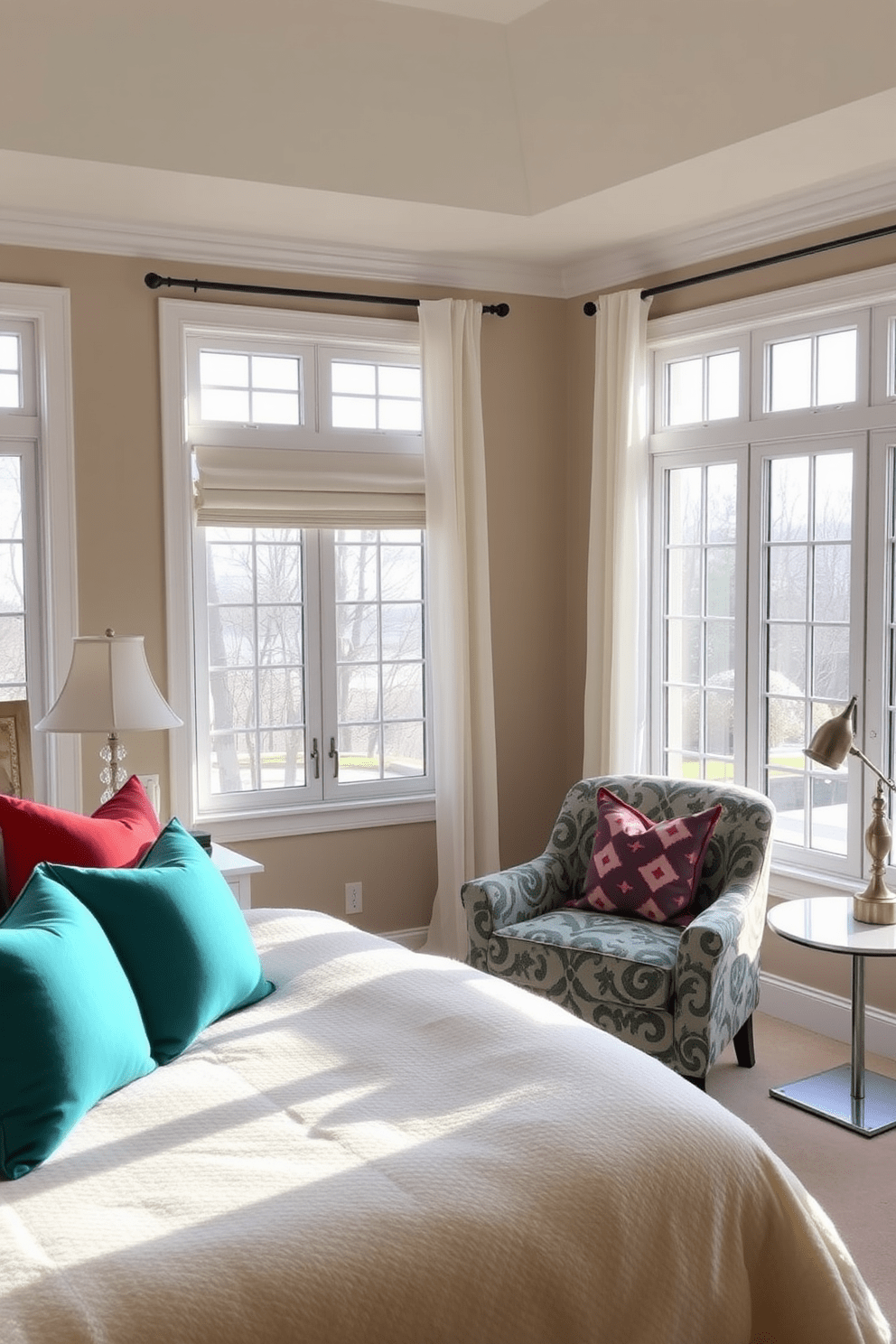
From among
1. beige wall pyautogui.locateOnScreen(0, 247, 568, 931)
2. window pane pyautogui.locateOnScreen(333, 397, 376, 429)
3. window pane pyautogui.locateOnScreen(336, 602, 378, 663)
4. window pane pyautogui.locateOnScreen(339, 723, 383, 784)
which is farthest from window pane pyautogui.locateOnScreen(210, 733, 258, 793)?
window pane pyautogui.locateOnScreen(333, 397, 376, 429)

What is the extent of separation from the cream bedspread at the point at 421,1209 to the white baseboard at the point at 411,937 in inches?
107

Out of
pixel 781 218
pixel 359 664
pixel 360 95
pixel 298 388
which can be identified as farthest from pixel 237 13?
pixel 359 664

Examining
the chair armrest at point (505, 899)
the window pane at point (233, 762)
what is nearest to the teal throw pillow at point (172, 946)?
the chair armrest at point (505, 899)

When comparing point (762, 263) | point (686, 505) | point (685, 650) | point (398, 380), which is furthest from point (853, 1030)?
point (398, 380)

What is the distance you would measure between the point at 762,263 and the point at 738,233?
0.57 ft

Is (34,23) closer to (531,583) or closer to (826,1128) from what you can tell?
(531,583)

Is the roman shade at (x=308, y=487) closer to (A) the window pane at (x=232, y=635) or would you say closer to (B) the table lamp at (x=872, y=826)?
(A) the window pane at (x=232, y=635)

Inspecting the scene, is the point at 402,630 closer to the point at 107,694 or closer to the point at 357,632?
the point at 357,632

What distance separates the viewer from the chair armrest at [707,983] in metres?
3.43

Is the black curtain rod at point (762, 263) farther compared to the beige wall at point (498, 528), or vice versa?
the beige wall at point (498, 528)

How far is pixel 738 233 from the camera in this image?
4.44 m

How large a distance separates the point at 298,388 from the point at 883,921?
2.85 metres

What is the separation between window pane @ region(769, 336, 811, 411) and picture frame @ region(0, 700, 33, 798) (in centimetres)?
278

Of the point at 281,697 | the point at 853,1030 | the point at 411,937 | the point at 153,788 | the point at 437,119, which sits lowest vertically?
the point at 411,937
